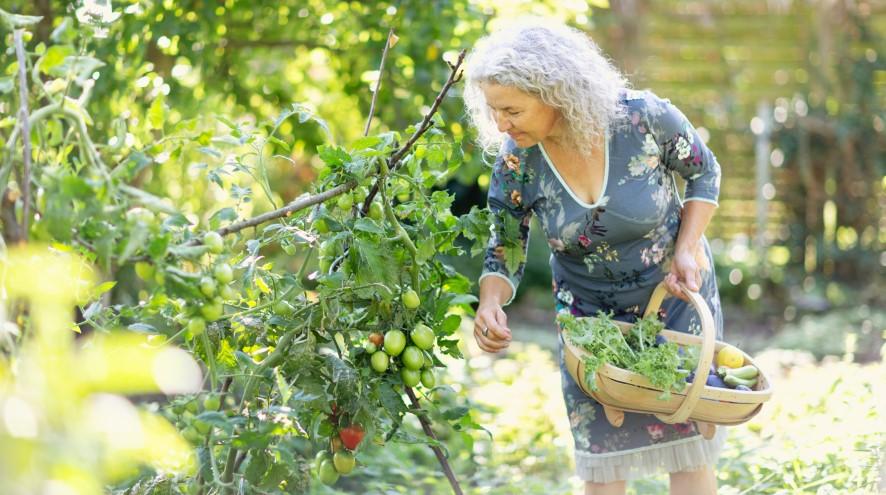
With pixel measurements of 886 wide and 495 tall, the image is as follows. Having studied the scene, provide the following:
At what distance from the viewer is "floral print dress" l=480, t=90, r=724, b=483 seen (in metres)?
2.19

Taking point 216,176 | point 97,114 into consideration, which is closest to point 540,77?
point 216,176

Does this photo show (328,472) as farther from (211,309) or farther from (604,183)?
(604,183)

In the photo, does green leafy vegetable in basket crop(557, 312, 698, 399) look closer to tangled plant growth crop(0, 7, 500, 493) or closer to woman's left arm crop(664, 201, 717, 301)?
woman's left arm crop(664, 201, 717, 301)

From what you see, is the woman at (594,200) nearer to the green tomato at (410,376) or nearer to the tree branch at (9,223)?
the green tomato at (410,376)

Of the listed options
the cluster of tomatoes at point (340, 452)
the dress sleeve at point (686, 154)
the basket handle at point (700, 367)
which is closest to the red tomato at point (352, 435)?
the cluster of tomatoes at point (340, 452)

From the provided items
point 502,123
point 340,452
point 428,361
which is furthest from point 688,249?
point 340,452

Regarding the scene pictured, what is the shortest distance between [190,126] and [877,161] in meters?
7.14

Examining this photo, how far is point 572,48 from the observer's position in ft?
6.93

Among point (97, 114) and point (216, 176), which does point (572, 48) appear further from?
point (97, 114)

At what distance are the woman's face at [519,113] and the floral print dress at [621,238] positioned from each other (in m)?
0.13

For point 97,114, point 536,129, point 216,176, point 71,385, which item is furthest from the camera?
point 97,114

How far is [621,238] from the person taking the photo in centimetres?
222

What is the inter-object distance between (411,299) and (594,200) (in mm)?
556

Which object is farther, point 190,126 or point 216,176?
point 216,176
